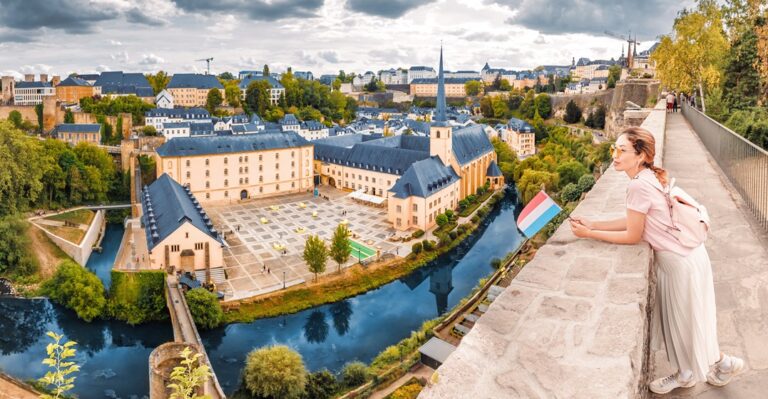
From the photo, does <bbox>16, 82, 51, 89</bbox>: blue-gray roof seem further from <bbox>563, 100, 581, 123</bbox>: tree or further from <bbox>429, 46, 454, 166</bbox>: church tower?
<bbox>563, 100, 581, 123</bbox>: tree

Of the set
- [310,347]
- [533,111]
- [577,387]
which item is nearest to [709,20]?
[310,347]

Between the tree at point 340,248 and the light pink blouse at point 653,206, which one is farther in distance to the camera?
the tree at point 340,248

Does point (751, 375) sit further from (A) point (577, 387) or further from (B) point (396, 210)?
(B) point (396, 210)

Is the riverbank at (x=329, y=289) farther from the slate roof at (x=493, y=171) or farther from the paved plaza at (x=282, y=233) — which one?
the slate roof at (x=493, y=171)

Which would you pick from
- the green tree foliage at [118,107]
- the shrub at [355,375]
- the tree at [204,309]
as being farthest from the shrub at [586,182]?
the green tree foliage at [118,107]

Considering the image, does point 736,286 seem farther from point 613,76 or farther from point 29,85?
point 29,85

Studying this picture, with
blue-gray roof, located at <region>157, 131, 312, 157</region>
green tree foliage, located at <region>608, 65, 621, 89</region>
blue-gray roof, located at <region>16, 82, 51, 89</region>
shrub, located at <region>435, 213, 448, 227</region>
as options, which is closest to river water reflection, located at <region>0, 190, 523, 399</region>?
shrub, located at <region>435, 213, 448, 227</region>
